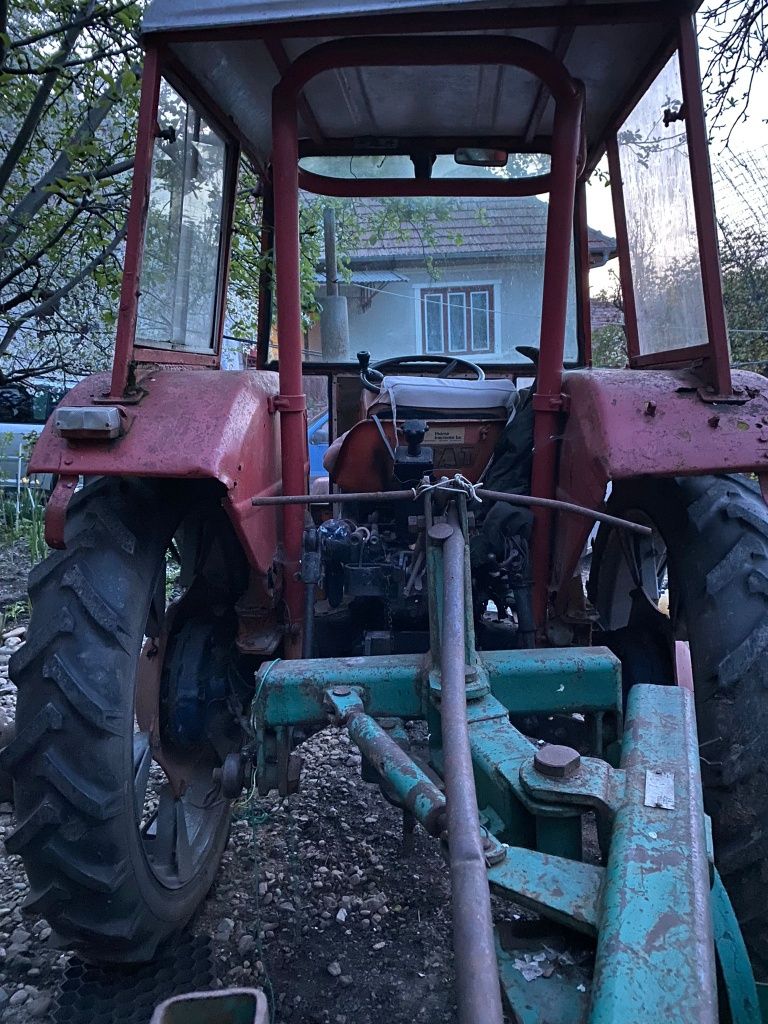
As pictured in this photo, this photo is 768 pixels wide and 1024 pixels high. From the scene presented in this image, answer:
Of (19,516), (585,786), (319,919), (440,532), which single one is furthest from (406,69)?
(19,516)

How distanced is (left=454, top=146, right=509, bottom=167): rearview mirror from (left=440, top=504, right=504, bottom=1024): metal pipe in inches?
90.3

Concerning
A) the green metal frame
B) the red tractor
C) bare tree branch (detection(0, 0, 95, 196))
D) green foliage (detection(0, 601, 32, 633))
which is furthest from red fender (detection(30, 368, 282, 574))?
green foliage (detection(0, 601, 32, 633))

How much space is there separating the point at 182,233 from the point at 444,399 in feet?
3.26

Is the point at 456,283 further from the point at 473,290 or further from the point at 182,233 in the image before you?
the point at 182,233

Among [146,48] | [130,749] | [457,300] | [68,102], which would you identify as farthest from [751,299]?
[130,749]

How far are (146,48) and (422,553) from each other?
1.44 meters

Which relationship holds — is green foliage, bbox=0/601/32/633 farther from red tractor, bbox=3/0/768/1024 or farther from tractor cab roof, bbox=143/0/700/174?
tractor cab roof, bbox=143/0/700/174

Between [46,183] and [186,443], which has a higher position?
[46,183]

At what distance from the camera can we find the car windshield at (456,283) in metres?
3.33

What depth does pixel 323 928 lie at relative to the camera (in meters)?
2.36

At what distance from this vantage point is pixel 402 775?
133cm

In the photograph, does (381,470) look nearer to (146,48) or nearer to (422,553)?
(422,553)

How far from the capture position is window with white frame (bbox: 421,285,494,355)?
3.47 m

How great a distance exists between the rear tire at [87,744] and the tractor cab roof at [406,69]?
1.18 meters
